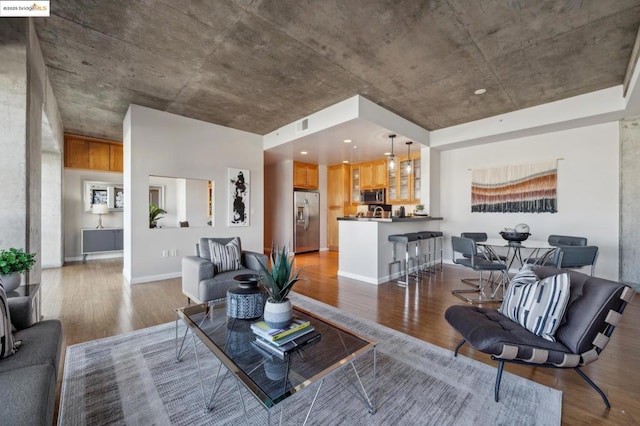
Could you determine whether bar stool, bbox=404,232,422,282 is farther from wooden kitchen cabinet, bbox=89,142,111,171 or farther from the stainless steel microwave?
wooden kitchen cabinet, bbox=89,142,111,171

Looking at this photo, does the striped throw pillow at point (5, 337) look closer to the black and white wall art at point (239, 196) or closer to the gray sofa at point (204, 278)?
the gray sofa at point (204, 278)

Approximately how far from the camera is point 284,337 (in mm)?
1616

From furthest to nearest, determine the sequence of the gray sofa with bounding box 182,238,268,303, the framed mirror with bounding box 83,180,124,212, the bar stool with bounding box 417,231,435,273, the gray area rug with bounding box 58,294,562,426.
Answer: the framed mirror with bounding box 83,180,124,212 < the bar stool with bounding box 417,231,435,273 < the gray sofa with bounding box 182,238,268,303 < the gray area rug with bounding box 58,294,562,426

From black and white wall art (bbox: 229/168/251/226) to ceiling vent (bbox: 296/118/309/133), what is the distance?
1.49 meters

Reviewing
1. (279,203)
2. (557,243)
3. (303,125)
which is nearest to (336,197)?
(279,203)

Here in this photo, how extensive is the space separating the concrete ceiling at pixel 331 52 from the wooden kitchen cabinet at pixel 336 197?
360 cm

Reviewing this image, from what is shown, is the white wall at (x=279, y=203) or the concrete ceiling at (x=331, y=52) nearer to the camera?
the concrete ceiling at (x=331, y=52)

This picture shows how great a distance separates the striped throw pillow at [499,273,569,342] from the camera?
1730mm

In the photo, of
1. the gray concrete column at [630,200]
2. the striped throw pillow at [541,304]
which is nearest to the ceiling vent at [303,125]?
the striped throw pillow at [541,304]

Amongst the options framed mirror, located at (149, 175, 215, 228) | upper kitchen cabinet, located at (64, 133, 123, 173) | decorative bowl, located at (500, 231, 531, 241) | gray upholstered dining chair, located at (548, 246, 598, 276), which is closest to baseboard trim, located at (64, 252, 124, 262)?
upper kitchen cabinet, located at (64, 133, 123, 173)

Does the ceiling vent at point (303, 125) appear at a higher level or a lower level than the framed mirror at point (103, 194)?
higher

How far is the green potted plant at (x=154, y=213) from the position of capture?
4.58 metres

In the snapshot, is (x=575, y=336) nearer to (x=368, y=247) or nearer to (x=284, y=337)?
(x=284, y=337)

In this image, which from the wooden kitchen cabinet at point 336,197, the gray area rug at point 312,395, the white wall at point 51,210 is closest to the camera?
the gray area rug at point 312,395
